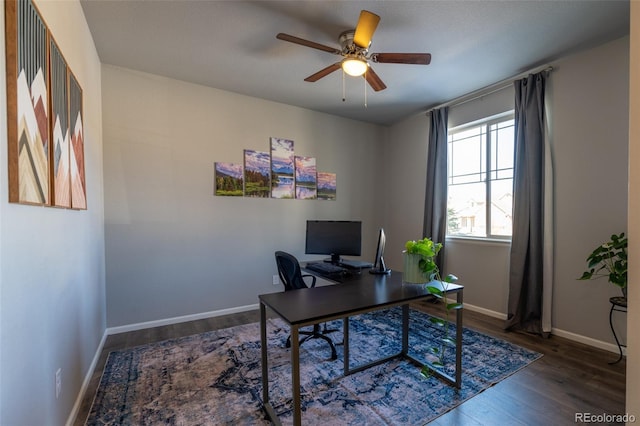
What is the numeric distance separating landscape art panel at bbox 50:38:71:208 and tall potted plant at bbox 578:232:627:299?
149 inches

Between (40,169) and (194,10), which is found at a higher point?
(194,10)

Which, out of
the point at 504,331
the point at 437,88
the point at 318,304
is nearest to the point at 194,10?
the point at 318,304

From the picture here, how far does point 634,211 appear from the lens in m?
1.29

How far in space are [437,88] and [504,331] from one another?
114 inches

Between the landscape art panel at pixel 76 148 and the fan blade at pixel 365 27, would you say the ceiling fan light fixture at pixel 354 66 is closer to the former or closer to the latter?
the fan blade at pixel 365 27

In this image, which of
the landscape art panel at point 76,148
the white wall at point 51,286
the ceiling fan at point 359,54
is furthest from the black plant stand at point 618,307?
the landscape art panel at point 76,148

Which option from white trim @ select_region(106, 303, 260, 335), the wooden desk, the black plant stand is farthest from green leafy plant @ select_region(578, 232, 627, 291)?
white trim @ select_region(106, 303, 260, 335)

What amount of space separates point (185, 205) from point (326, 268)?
185cm

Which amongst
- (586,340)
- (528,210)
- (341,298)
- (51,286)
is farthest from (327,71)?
(586,340)

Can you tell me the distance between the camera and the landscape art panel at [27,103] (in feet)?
3.48

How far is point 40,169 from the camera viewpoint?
1.28m

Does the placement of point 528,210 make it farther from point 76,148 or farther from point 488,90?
point 76,148

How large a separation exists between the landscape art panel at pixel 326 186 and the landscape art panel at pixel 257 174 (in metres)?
0.82

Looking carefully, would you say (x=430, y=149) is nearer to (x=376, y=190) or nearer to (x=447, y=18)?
(x=376, y=190)
